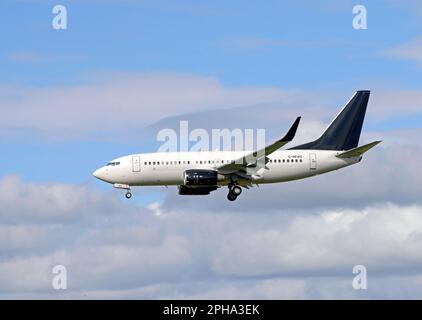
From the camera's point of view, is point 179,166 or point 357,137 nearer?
point 179,166

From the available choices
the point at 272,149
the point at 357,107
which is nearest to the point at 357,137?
the point at 357,107

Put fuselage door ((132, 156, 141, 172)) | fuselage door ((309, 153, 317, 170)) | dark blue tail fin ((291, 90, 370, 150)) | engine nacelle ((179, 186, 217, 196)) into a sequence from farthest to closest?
dark blue tail fin ((291, 90, 370, 150)), fuselage door ((309, 153, 317, 170)), engine nacelle ((179, 186, 217, 196)), fuselage door ((132, 156, 141, 172))

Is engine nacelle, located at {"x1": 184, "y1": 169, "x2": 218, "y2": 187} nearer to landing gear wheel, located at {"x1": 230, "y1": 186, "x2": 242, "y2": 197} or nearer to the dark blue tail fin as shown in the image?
landing gear wheel, located at {"x1": 230, "y1": 186, "x2": 242, "y2": 197}

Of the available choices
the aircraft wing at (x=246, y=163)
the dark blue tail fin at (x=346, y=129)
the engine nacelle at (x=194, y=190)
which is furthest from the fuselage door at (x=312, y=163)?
the engine nacelle at (x=194, y=190)

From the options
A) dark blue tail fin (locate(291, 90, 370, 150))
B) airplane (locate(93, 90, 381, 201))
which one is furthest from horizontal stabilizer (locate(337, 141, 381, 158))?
dark blue tail fin (locate(291, 90, 370, 150))

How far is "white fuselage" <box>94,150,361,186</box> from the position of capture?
116 m

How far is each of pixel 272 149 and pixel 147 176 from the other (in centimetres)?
1381

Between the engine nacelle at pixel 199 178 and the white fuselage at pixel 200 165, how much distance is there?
4.39 ft

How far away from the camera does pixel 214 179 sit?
11438cm

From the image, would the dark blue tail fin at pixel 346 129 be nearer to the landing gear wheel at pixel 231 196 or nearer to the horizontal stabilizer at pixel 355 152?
the horizontal stabilizer at pixel 355 152

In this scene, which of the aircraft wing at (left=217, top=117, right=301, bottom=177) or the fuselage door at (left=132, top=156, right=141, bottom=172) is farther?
the fuselage door at (left=132, top=156, right=141, bottom=172)

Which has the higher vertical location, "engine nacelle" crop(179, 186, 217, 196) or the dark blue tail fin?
the dark blue tail fin
